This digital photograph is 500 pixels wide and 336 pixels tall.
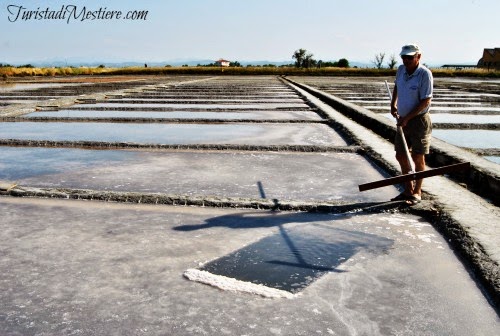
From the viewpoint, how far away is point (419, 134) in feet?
11.4

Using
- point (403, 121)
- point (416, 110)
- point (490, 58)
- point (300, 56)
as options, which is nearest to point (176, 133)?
point (403, 121)

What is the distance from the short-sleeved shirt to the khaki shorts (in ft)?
0.23

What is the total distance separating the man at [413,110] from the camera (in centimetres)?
331

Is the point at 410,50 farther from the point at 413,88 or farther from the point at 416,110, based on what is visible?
the point at 416,110

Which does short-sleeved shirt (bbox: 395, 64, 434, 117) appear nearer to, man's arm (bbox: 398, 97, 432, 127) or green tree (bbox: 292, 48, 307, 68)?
man's arm (bbox: 398, 97, 432, 127)

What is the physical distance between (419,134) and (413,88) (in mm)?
354

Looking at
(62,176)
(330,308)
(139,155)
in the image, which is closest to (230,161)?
(139,155)

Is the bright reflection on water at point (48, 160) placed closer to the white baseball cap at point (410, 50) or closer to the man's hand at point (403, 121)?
the man's hand at point (403, 121)

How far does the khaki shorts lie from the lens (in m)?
3.47

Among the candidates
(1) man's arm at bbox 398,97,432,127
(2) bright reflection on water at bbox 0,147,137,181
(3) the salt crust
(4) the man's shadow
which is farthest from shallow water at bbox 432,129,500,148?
(3) the salt crust

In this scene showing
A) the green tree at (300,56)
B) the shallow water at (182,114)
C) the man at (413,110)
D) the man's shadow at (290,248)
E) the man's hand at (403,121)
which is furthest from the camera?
the green tree at (300,56)

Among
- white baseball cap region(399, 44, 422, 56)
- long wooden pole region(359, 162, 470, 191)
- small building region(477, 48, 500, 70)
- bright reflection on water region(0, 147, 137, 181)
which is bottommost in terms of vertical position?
bright reflection on water region(0, 147, 137, 181)

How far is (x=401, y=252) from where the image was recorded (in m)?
2.49

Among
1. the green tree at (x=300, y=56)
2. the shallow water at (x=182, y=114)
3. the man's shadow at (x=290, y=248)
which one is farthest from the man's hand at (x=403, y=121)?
the green tree at (x=300, y=56)
